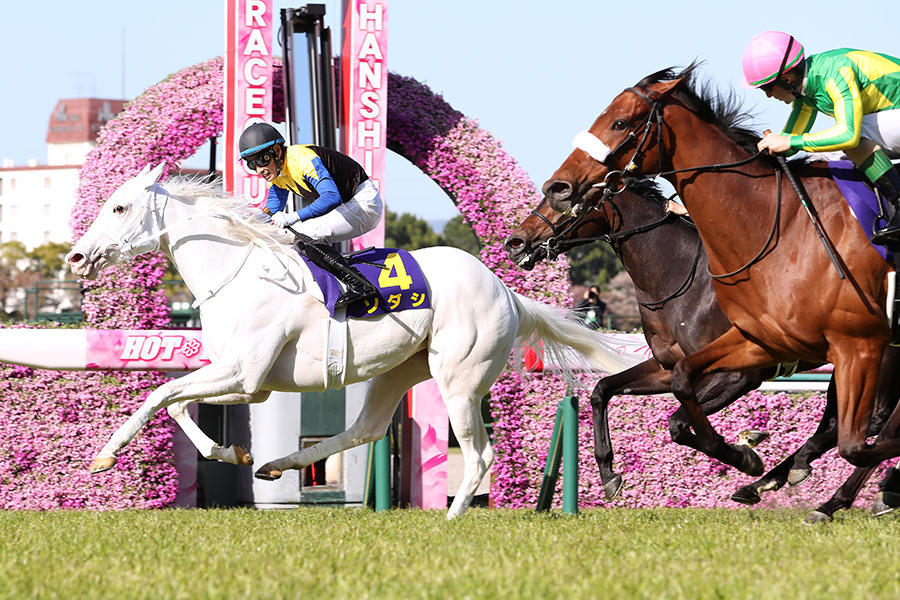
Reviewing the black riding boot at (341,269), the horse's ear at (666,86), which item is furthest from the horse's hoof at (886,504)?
the black riding boot at (341,269)

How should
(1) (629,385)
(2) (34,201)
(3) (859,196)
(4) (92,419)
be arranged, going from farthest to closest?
(2) (34,201) → (4) (92,419) → (1) (629,385) → (3) (859,196)

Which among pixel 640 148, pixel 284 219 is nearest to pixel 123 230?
pixel 284 219

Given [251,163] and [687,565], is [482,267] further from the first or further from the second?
[687,565]

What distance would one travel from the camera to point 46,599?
345 cm

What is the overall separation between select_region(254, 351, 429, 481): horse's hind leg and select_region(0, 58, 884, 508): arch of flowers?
2097 mm

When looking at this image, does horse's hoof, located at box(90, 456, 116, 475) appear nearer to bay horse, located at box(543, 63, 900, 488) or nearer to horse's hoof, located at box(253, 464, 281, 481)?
horse's hoof, located at box(253, 464, 281, 481)

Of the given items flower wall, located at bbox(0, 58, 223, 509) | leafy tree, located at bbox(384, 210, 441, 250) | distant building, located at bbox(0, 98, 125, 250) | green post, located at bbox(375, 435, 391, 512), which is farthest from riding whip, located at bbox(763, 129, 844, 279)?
distant building, located at bbox(0, 98, 125, 250)

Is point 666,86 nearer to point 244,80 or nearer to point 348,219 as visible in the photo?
point 348,219

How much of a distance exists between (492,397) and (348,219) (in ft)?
10.1

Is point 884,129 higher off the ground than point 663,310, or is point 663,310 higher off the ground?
point 884,129

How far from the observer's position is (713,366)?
19.0ft

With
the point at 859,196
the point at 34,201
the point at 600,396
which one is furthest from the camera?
the point at 34,201

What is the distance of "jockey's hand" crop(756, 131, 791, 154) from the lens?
5.38 metres

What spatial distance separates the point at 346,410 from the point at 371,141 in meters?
2.13
